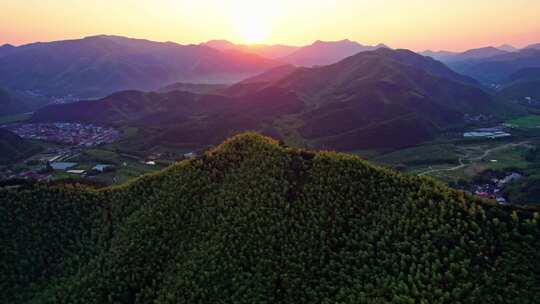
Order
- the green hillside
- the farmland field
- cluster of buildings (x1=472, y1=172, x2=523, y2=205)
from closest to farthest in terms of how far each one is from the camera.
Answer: cluster of buildings (x1=472, y1=172, x2=523, y2=205) → the green hillside → the farmland field

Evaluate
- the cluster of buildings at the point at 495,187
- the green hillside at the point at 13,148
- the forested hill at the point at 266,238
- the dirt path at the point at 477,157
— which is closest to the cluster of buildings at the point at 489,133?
the dirt path at the point at 477,157

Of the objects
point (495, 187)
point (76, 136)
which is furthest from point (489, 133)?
point (76, 136)

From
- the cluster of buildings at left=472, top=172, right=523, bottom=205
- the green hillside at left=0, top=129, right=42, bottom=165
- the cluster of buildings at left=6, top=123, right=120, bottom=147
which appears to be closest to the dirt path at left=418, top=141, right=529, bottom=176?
the cluster of buildings at left=472, top=172, right=523, bottom=205

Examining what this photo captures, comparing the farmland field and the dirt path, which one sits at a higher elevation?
the farmland field

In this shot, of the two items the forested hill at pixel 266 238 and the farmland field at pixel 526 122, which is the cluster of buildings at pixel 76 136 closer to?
the forested hill at pixel 266 238

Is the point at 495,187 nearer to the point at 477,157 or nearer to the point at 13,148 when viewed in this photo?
the point at 477,157

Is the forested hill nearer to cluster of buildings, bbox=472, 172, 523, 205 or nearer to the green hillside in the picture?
cluster of buildings, bbox=472, 172, 523, 205

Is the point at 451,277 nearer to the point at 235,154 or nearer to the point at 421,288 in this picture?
the point at 421,288
